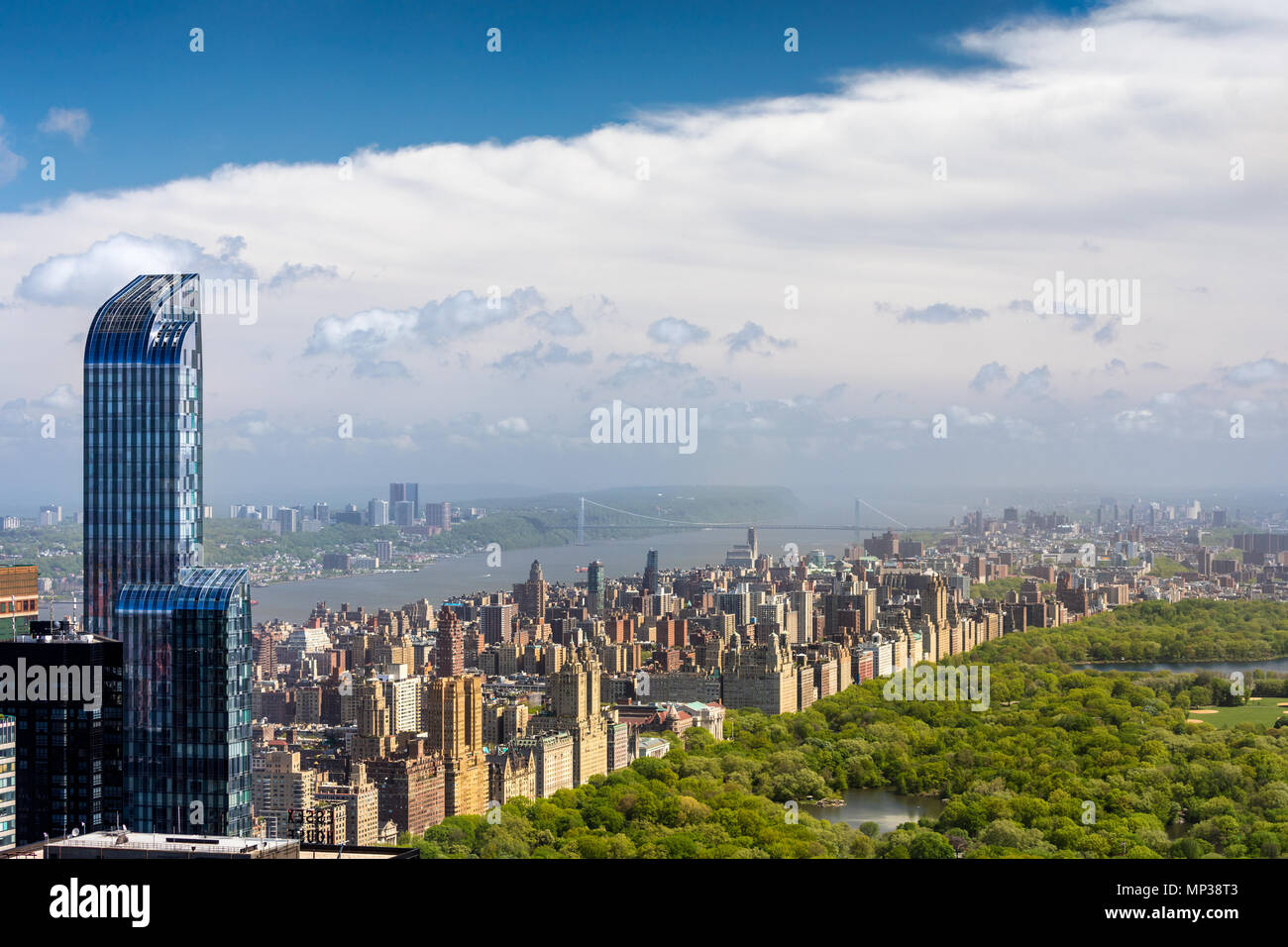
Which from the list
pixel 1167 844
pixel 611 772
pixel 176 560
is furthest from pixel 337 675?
pixel 1167 844

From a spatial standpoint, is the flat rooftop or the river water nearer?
the flat rooftop

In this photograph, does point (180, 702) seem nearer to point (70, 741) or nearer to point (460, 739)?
point (70, 741)

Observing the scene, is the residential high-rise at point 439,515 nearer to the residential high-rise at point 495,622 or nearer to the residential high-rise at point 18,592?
the residential high-rise at point 495,622

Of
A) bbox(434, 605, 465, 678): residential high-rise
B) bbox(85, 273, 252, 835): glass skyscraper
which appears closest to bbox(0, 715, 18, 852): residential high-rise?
bbox(85, 273, 252, 835): glass skyscraper

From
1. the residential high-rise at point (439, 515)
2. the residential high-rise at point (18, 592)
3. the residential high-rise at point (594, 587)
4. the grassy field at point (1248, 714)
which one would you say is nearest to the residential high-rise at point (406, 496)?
the residential high-rise at point (439, 515)

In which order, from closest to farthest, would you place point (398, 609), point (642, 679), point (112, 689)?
point (112, 689), point (642, 679), point (398, 609)

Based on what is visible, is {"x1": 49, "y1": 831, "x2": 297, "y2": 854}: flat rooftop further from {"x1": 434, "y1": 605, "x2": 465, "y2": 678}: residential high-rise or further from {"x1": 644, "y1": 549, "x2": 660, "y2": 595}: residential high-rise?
{"x1": 644, "y1": 549, "x2": 660, "y2": 595}: residential high-rise
